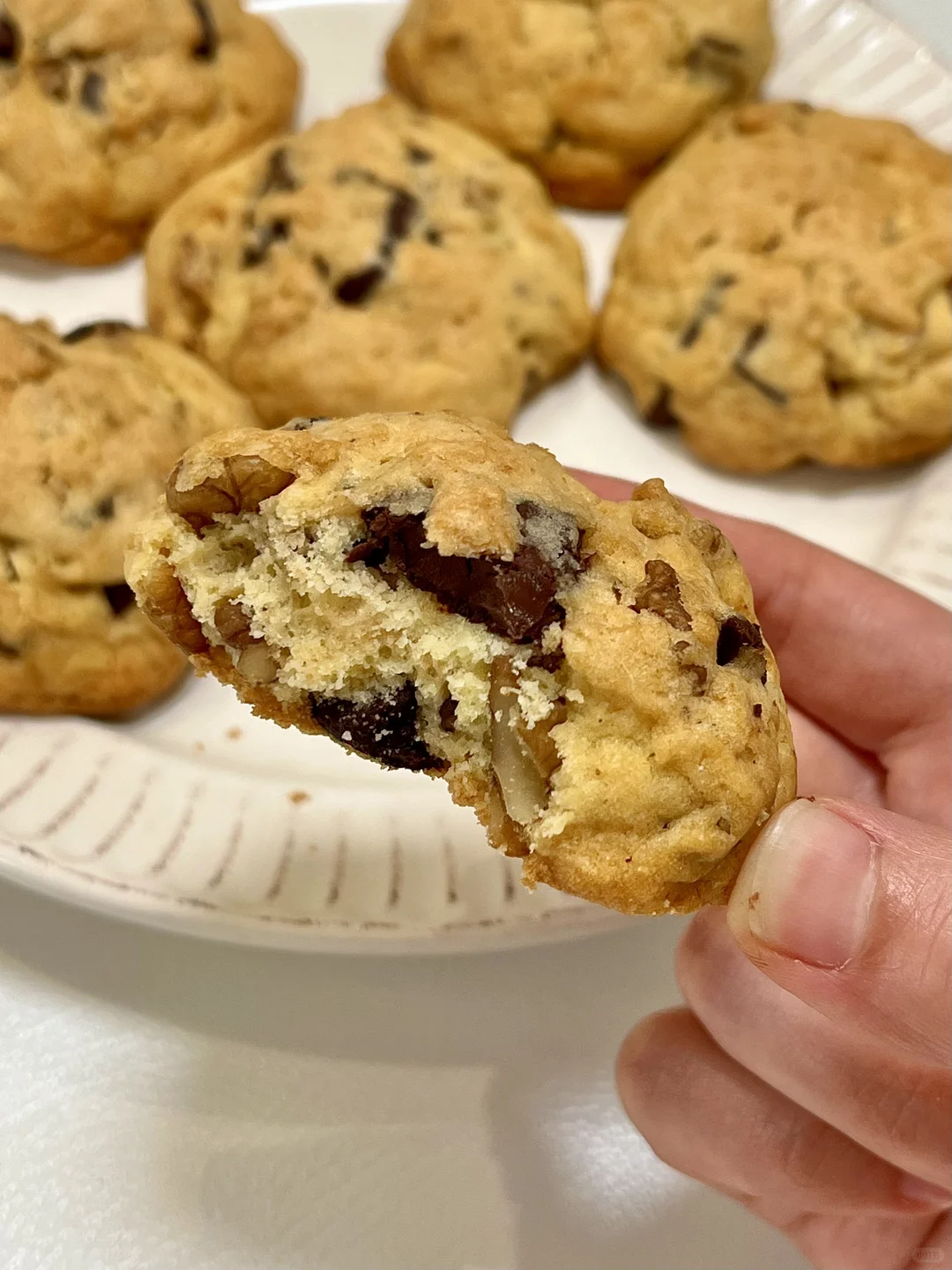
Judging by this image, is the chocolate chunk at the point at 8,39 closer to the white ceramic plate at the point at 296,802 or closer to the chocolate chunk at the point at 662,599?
the white ceramic plate at the point at 296,802

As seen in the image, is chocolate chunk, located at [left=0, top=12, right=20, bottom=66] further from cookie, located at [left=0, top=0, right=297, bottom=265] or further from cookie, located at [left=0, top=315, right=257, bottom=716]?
cookie, located at [left=0, top=315, right=257, bottom=716]

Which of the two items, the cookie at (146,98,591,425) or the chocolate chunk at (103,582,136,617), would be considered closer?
the chocolate chunk at (103,582,136,617)

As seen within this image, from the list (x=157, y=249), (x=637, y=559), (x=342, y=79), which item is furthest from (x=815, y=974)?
(x=342, y=79)

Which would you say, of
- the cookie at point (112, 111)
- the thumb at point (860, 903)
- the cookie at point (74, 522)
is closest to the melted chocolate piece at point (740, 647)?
the thumb at point (860, 903)

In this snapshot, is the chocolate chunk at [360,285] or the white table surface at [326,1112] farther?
the chocolate chunk at [360,285]

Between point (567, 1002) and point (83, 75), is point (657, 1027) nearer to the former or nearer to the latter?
point (567, 1002)

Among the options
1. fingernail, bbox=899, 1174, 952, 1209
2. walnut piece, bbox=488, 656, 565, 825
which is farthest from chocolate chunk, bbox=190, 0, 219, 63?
fingernail, bbox=899, 1174, 952, 1209
